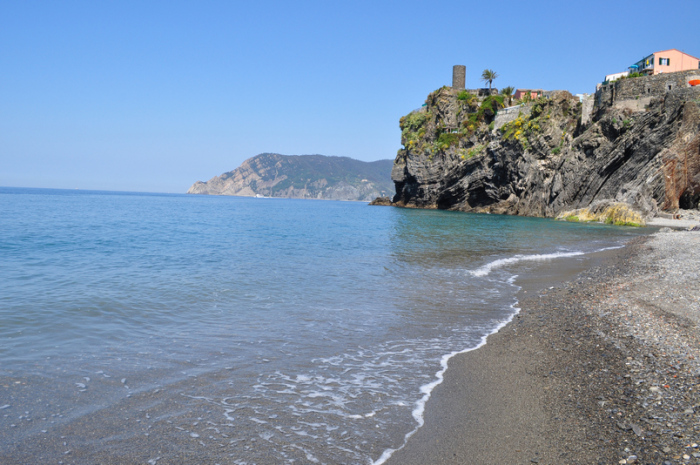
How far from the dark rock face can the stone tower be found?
5.05 meters

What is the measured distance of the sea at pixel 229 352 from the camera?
4285mm

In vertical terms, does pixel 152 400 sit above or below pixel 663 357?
below

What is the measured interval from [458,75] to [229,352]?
3150 inches

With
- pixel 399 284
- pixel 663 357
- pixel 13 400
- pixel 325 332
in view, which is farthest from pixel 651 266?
pixel 13 400

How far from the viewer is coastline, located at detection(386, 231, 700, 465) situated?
3867 mm

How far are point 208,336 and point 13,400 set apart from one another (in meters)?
2.94

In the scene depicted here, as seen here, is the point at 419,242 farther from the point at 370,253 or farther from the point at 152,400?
the point at 152,400

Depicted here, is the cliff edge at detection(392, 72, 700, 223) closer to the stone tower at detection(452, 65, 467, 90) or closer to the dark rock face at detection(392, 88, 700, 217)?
the dark rock face at detection(392, 88, 700, 217)

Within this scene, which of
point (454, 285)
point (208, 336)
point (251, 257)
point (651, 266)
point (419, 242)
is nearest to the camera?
point (208, 336)

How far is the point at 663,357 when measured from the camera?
18.2ft

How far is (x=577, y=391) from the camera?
5.01 meters

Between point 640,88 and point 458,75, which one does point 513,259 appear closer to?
point 640,88

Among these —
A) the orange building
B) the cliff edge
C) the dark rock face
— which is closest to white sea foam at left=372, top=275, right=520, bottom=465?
the cliff edge

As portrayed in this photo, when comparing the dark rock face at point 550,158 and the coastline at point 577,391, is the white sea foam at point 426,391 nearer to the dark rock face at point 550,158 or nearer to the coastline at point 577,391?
the coastline at point 577,391
